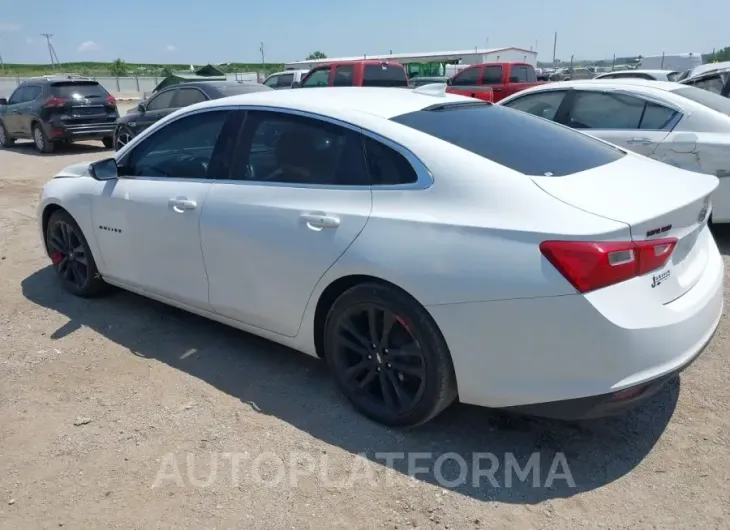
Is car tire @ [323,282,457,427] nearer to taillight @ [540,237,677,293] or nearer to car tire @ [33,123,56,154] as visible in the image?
taillight @ [540,237,677,293]

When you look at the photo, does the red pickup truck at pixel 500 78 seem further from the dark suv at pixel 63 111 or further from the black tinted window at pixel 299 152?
the black tinted window at pixel 299 152

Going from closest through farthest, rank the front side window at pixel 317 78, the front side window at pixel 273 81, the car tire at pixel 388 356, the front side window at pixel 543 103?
the car tire at pixel 388 356 → the front side window at pixel 543 103 → the front side window at pixel 317 78 → the front side window at pixel 273 81

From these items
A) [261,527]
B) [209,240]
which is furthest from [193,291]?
[261,527]

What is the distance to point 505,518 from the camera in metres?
2.51

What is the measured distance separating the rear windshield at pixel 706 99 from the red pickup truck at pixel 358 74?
9915 millimetres

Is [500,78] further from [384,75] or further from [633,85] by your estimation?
[633,85]

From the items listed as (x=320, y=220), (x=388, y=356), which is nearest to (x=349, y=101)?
(x=320, y=220)

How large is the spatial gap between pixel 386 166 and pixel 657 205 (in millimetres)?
1212

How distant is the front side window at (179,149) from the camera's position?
3791mm

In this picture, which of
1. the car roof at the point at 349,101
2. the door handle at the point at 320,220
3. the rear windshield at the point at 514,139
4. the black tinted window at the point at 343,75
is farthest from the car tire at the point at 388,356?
the black tinted window at the point at 343,75

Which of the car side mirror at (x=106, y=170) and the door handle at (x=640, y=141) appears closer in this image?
the car side mirror at (x=106, y=170)

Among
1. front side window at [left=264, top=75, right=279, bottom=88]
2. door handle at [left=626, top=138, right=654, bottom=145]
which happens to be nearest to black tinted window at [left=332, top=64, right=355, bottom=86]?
front side window at [left=264, top=75, right=279, bottom=88]

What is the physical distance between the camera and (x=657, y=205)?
2.63 meters

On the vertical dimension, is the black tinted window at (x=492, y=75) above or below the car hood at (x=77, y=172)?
below
